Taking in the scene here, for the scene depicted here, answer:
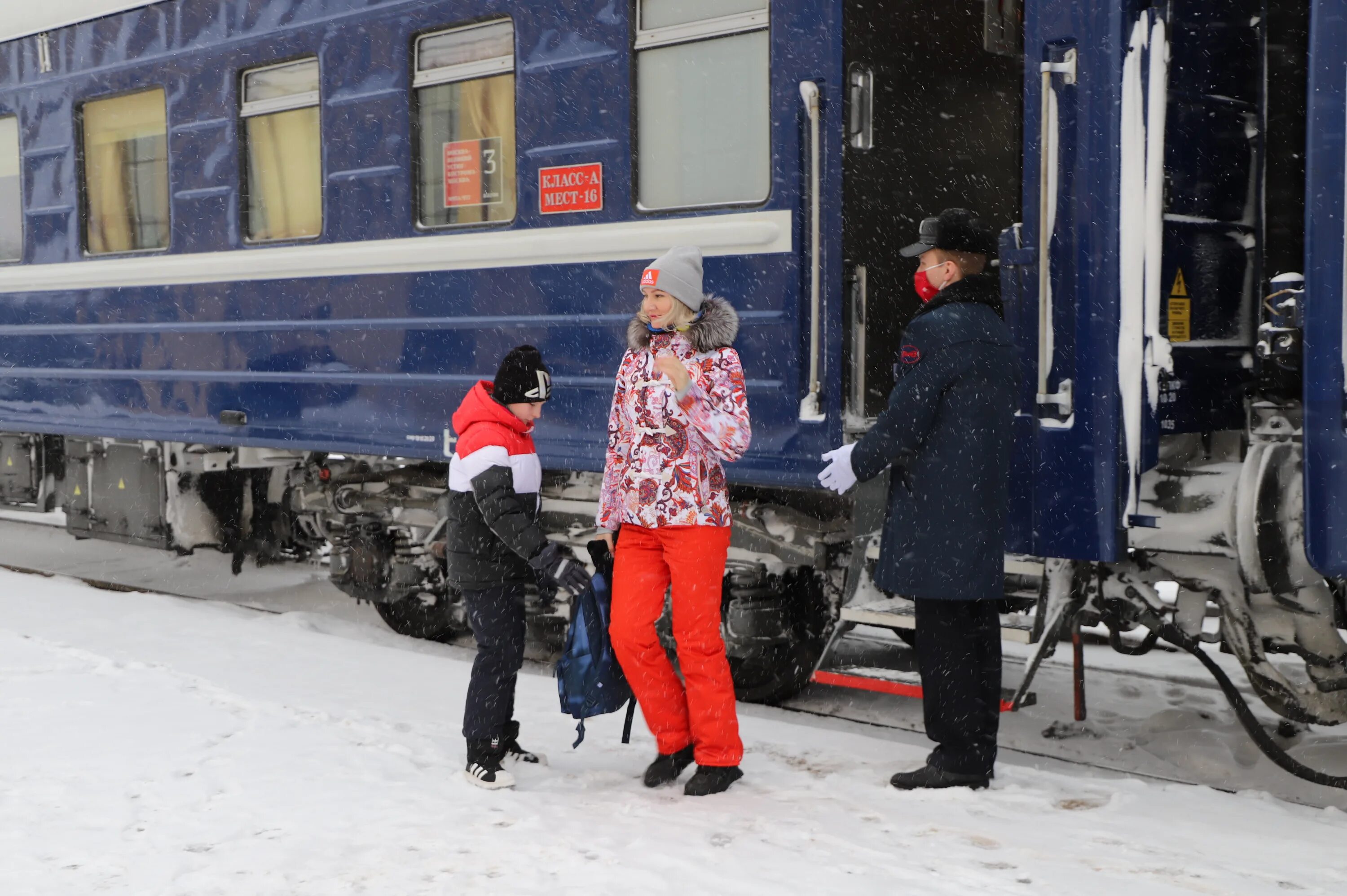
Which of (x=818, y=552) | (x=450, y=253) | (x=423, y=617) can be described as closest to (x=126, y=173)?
(x=450, y=253)

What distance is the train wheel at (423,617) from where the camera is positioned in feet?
25.6

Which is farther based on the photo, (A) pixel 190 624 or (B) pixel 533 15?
(A) pixel 190 624

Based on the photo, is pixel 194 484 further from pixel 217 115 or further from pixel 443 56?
pixel 443 56

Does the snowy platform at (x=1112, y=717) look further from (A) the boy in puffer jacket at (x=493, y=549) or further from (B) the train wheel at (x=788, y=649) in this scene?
(A) the boy in puffer jacket at (x=493, y=549)

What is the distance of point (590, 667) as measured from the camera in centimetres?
479

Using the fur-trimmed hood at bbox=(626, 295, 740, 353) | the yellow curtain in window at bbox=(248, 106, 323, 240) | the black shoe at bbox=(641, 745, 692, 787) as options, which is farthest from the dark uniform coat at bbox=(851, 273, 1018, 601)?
the yellow curtain in window at bbox=(248, 106, 323, 240)

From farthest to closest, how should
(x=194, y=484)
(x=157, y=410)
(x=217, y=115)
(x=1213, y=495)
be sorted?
(x=194, y=484)
(x=157, y=410)
(x=217, y=115)
(x=1213, y=495)

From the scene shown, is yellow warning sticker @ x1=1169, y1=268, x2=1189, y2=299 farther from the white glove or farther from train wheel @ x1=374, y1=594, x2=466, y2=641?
train wheel @ x1=374, y1=594, x2=466, y2=641

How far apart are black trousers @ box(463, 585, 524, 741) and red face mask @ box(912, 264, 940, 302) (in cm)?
162

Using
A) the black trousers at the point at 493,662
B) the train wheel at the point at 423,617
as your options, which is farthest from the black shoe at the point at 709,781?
the train wheel at the point at 423,617

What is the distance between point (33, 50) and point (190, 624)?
3.93 metres

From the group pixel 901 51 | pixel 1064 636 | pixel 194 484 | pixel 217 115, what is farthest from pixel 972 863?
pixel 194 484

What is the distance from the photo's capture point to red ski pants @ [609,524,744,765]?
4.64m

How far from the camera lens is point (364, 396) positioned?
7.15 meters
